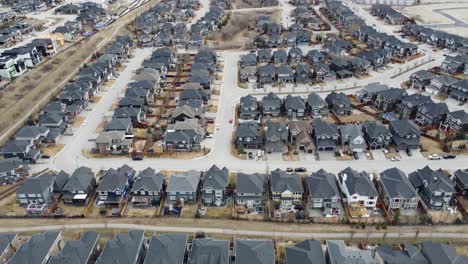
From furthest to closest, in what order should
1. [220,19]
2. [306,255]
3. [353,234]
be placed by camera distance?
[220,19]
[353,234]
[306,255]

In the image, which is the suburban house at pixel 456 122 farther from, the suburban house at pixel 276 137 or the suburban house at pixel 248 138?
the suburban house at pixel 248 138

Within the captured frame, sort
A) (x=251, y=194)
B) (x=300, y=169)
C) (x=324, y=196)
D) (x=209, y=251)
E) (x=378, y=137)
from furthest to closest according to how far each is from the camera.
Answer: (x=378, y=137), (x=300, y=169), (x=251, y=194), (x=324, y=196), (x=209, y=251)

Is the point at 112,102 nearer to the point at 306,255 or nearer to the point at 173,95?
the point at 173,95

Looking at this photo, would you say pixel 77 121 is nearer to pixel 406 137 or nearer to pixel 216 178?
pixel 216 178

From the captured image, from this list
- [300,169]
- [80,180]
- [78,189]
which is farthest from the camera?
[300,169]

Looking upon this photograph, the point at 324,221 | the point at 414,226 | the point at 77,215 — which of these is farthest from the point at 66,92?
the point at 414,226

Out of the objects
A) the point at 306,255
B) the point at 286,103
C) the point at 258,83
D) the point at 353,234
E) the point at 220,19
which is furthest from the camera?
the point at 220,19

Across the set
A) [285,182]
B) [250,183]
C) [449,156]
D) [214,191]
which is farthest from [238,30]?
[214,191]

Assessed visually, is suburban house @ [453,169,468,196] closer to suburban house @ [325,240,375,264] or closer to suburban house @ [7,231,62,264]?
suburban house @ [325,240,375,264]
